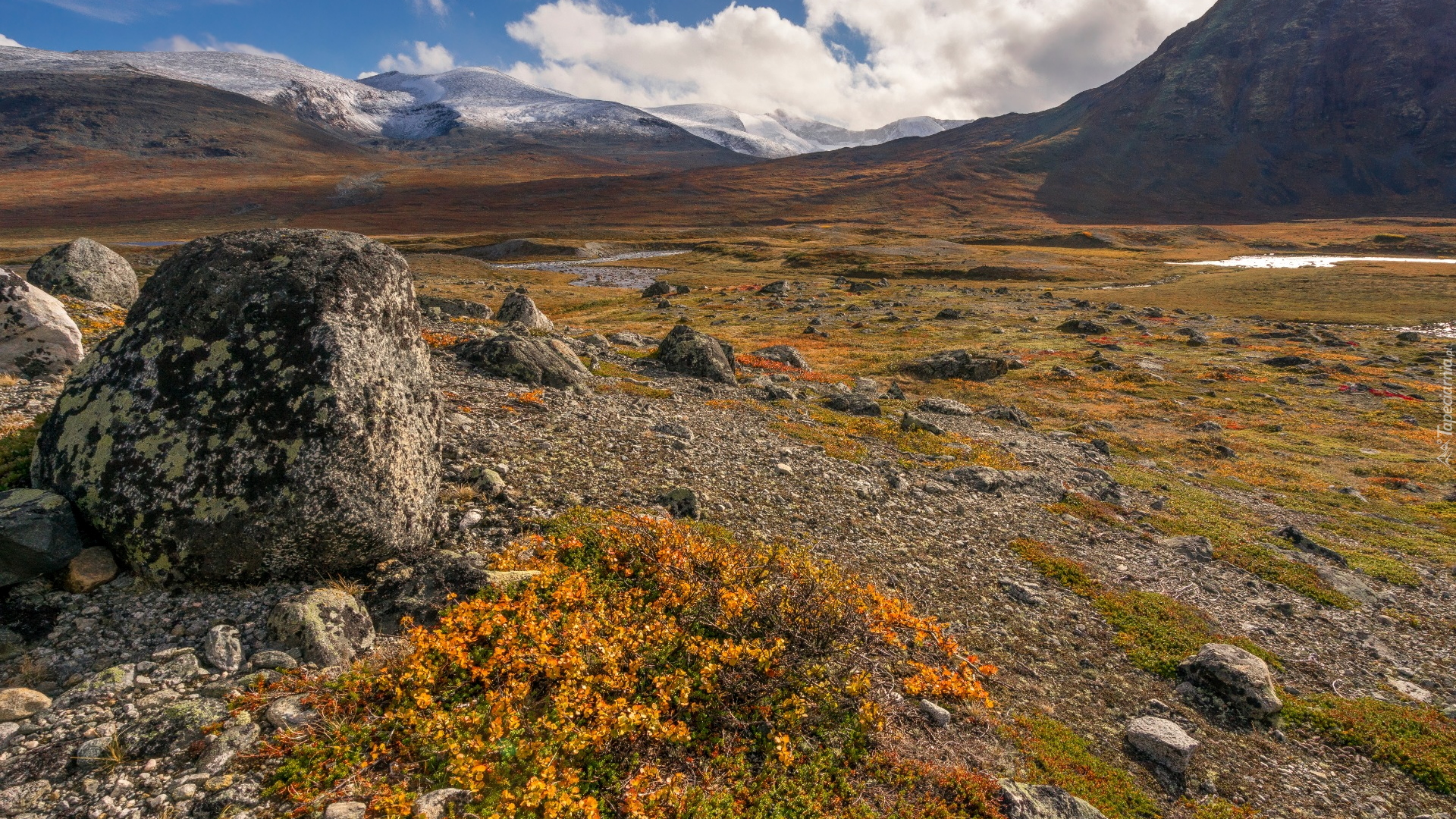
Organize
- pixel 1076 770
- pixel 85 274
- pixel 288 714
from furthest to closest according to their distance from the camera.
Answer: pixel 85 274 → pixel 1076 770 → pixel 288 714

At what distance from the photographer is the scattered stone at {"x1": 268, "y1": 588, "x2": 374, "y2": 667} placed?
793 centimetres

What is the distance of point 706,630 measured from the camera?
9773 mm

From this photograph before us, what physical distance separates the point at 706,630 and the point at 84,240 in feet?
123

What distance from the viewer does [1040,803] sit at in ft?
26.4

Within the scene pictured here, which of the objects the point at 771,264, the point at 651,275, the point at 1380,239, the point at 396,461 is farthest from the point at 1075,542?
the point at 1380,239

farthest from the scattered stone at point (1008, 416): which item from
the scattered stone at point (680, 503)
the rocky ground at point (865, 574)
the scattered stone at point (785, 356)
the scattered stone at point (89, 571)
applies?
the scattered stone at point (89, 571)

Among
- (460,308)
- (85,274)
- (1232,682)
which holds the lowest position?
(1232,682)

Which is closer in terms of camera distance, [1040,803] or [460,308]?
[1040,803]

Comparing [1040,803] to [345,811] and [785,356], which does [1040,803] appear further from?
[785,356]

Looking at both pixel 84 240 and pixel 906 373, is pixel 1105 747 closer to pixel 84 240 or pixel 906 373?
pixel 906 373

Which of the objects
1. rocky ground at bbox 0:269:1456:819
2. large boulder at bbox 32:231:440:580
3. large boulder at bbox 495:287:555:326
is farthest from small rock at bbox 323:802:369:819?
large boulder at bbox 495:287:555:326

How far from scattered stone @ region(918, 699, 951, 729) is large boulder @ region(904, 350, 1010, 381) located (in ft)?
120

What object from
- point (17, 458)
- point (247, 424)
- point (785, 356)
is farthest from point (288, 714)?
point (785, 356)

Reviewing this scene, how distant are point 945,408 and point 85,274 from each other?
40951mm
